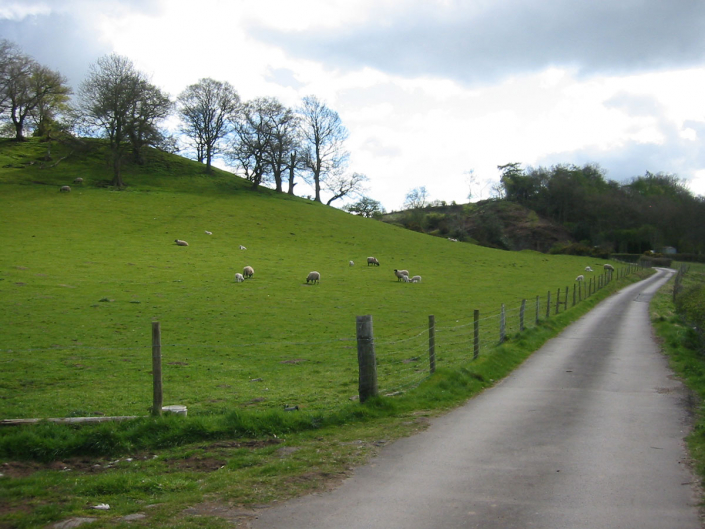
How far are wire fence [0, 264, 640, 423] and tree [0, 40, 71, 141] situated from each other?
222 feet

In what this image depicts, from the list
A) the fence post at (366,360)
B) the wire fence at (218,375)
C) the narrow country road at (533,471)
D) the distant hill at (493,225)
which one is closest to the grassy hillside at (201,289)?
the wire fence at (218,375)

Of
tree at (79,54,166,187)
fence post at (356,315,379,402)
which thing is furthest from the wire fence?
tree at (79,54,166,187)

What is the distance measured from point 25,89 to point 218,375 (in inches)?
3080

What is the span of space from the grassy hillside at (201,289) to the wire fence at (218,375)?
81mm

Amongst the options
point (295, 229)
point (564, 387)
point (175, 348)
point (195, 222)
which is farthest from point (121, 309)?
point (295, 229)

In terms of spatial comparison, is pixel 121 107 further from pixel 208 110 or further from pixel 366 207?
pixel 366 207

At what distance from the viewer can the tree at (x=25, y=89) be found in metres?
72.6

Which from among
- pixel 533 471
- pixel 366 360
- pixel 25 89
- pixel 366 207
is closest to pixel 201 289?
pixel 366 360

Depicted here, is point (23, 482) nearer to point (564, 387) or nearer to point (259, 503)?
point (259, 503)

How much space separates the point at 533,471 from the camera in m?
7.22

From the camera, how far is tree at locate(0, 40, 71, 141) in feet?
238

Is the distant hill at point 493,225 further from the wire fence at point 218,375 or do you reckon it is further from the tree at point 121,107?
the wire fence at point 218,375

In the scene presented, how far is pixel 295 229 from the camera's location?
67.1 meters

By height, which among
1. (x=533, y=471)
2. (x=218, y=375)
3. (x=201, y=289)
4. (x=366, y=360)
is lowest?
(x=218, y=375)
